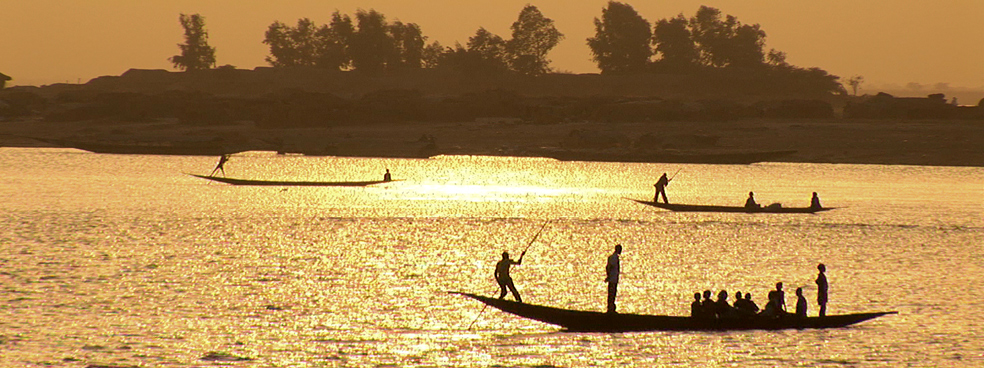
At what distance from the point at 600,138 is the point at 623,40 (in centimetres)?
7565

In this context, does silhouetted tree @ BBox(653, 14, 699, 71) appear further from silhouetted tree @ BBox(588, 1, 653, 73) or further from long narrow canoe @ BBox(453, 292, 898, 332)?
long narrow canoe @ BBox(453, 292, 898, 332)

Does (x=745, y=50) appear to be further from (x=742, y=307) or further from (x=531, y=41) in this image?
(x=742, y=307)

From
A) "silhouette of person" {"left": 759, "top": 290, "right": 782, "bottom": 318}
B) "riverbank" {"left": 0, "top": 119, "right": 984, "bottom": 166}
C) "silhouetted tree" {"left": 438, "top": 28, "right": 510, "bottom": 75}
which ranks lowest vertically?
"silhouette of person" {"left": 759, "top": 290, "right": 782, "bottom": 318}

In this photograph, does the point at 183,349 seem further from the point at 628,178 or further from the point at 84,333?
the point at 628,178

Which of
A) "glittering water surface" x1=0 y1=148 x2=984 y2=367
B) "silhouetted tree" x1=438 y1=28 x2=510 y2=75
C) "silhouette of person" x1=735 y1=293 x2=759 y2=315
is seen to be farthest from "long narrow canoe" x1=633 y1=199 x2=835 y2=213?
"silhouetted tree" x1=438 y1=28 x2=510 y2=75

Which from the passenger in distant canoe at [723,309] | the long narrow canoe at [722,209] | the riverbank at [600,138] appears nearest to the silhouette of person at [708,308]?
the passenger in distant canoe at [723,309]

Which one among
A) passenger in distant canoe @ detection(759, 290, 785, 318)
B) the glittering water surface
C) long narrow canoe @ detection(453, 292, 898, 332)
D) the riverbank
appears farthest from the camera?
the riverbank

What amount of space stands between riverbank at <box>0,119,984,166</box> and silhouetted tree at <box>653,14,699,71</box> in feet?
191

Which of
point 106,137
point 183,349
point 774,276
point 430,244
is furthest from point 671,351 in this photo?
point 106,137

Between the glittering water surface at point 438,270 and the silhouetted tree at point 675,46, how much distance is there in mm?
102580

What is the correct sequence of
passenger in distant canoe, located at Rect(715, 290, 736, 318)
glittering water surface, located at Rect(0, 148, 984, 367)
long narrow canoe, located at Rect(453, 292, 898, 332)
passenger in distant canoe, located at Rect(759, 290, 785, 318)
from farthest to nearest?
passenger in distant canoe, located at Rect(759, 290, 785, 318) → passenger in distant canoe, located at Rect(715, 290, 736, 318) → long narrow canoe, located at Rect(453, 292, 898, 332) → glittering water surface, located at Rect(0, 148, 984, 367)

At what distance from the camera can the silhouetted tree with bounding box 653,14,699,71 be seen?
622 feet

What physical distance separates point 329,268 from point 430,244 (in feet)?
28.0

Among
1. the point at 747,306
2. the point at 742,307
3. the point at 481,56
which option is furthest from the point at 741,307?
the point at 481,56
